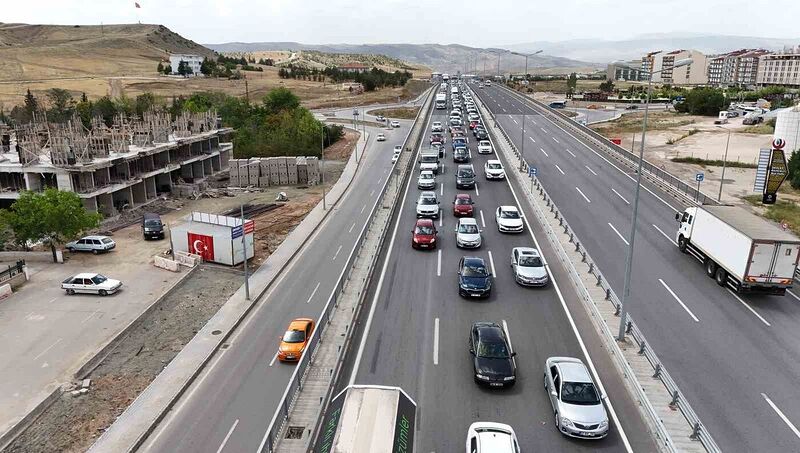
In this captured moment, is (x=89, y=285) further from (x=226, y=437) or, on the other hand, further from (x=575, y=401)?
(x=575, y=401)

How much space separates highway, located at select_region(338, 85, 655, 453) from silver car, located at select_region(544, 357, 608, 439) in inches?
16.4

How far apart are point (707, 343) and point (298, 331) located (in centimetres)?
1707

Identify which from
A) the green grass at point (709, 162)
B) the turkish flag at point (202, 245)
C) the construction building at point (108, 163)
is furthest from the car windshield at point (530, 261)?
the green grass at point (709, 162)

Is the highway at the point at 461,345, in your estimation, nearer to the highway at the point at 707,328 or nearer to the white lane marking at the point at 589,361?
the white lane marking at the point at 589,361

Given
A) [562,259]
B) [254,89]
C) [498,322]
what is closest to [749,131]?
[562,259]

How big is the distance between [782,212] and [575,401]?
3743cm

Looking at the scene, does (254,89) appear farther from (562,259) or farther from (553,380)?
(553,380)

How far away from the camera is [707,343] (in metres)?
21.5

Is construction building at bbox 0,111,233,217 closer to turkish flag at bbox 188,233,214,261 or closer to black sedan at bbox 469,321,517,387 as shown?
turkish flag at bbox 188,233,214,261

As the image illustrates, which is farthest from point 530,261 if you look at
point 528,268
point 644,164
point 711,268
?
point 644,164

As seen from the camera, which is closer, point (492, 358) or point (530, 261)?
point (492, 358)

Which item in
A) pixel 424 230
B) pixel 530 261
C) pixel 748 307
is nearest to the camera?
pixel 748 307

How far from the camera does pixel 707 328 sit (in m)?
22.6

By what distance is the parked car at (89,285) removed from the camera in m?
33.7
